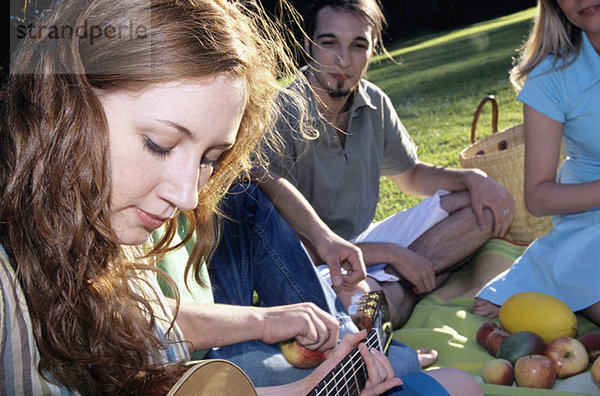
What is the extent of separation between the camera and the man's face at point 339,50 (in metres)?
3.35

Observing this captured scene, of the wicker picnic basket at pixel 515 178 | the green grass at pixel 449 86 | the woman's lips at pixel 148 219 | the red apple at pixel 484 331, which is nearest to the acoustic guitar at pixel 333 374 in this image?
the woman's lips at pixel 148 219

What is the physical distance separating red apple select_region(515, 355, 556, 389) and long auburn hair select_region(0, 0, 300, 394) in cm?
153

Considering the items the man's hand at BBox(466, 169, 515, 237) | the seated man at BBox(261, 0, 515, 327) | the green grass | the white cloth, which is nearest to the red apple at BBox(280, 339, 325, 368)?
the seated man at BBox(261, 0, 515, 327)

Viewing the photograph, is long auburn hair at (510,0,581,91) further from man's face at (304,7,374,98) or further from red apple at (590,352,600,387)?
red apple at (590,352,600,387)

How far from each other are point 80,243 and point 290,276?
3.90ft

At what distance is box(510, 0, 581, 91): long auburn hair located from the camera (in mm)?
3059

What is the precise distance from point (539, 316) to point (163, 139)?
6.65 feet

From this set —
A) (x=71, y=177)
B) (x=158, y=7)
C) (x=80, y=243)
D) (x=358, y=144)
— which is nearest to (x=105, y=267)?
(x=80, y=243)

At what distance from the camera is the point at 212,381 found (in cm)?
141

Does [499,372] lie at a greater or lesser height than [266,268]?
lesser

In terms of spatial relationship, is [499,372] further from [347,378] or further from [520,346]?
[347,378]

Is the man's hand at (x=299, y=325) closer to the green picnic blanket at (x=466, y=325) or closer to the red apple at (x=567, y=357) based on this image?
the green picnic blanket at (x=466, y=325)

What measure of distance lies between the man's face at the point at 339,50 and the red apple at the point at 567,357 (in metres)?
1.65

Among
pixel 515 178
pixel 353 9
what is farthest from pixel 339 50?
pixel 515 178
